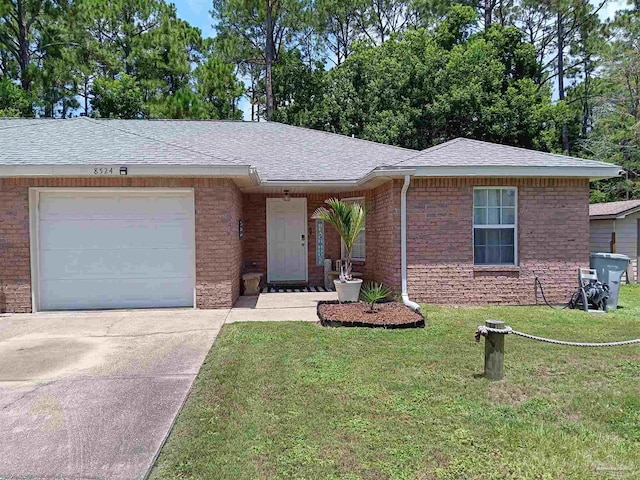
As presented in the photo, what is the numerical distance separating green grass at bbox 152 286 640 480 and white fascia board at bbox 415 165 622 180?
11.3 ft

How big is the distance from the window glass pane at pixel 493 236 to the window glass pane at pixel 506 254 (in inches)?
7.8

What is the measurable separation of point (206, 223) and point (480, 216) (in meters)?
5.54

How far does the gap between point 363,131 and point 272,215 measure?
38.4 feet

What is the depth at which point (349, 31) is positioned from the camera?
28281mm

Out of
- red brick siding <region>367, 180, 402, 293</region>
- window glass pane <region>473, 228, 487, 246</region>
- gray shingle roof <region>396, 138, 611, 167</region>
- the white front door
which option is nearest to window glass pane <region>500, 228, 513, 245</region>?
window glass pane <region>473, 228, 487, 246</region>

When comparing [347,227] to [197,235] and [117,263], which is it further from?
[117,263]

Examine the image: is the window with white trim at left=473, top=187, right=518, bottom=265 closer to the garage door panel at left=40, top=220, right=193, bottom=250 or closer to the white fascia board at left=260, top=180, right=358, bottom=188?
the white fascia board at left=260, top=180, right=358, bottom=188

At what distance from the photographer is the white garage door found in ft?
28.0

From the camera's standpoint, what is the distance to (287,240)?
486 inches

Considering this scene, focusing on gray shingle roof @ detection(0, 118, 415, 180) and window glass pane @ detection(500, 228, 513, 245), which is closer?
gray shingle roof @ detection(0, 118, 415, 180)

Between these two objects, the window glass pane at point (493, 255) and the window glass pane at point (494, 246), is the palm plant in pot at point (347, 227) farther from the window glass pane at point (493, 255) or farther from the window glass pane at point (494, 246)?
the window glass pane at point (493, 255)

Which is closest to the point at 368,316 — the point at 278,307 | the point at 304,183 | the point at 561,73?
the point at 278,307

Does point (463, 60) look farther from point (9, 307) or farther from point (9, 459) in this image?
point (9, 459)

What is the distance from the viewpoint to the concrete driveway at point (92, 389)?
321cm
